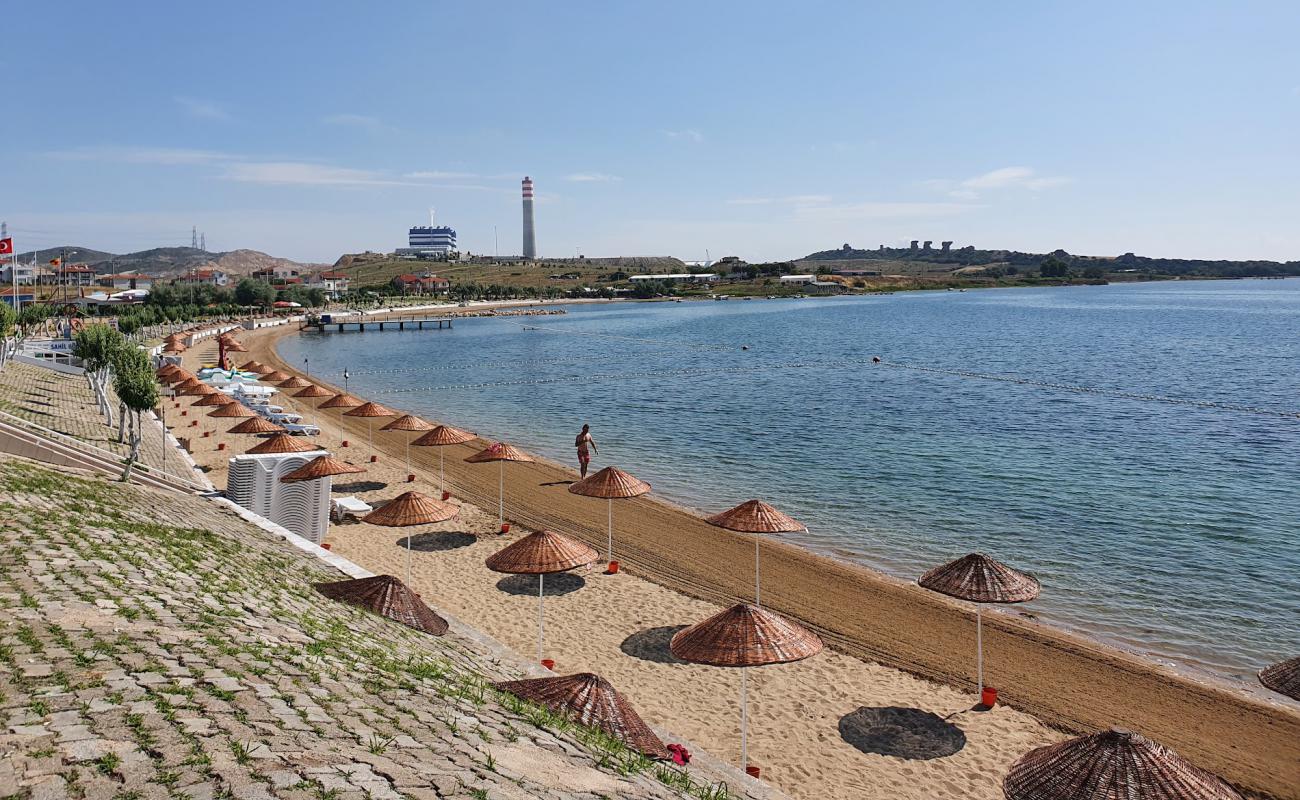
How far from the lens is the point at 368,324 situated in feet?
413

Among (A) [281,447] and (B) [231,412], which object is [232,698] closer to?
(A) [281,447]

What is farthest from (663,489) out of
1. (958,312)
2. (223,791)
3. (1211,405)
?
(958,312)

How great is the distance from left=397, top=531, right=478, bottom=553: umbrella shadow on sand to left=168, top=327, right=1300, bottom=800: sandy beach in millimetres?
78

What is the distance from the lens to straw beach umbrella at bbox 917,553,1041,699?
43.8 feet

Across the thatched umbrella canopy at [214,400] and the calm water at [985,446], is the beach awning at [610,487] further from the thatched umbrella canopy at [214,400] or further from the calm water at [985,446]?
the thatched umbrella canopy at [214,400]

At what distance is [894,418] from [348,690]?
39314 millimetres

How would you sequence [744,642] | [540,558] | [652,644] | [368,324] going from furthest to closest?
[368,324] < [652,644] < [540,558] < [744,642]

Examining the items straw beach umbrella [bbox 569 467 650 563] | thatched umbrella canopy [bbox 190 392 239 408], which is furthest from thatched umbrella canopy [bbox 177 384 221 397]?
straw beach umbrella [bbox 569 467 650 563]

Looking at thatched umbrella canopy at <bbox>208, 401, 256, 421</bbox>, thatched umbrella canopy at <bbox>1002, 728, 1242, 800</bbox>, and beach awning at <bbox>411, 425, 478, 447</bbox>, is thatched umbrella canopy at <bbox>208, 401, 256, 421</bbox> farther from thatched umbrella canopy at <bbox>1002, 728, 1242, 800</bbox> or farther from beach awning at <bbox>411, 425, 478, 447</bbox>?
thatched umbrella canopy at <bbox>1002, 728, 1242, 800</bbox>

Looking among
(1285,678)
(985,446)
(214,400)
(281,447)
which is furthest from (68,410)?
(1285,678)

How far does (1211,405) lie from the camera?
4938cm

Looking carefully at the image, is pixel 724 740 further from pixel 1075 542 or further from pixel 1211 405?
pixel 1211 405

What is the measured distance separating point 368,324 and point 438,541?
111 meters

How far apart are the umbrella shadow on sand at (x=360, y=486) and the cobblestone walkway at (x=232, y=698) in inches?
511
